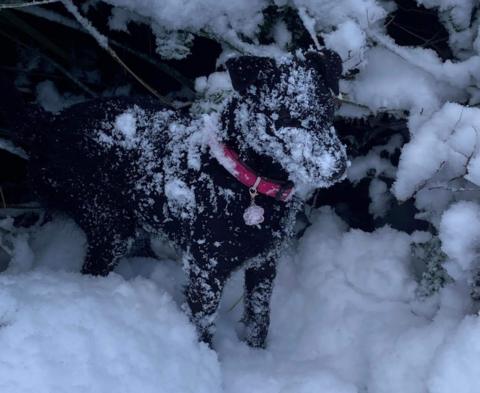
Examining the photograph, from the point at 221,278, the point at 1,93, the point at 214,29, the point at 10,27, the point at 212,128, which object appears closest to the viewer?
the point at 212,128

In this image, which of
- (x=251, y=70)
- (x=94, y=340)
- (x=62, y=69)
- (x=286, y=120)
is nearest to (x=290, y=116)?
(x=286, y=120)

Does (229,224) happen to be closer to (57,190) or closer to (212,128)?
(212,128)

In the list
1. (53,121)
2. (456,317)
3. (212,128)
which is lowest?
(456,317)

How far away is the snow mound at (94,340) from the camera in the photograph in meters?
1.75

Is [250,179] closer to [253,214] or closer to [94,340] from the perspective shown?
[253,214]

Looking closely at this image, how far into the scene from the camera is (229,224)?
201 centimetres

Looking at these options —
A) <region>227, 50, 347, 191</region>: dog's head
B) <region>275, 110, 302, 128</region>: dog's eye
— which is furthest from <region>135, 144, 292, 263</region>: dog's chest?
<region>275, 110, 302, 128</region>: dog's eye

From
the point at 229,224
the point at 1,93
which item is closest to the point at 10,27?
the point at 1,93

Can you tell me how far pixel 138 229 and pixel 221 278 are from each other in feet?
1.93

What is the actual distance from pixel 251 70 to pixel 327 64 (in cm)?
30

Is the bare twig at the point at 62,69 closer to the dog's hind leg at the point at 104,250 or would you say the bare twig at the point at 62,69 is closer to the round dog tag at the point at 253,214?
the dog's hind leg at the point at 104,250

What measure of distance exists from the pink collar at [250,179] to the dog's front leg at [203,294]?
38cm

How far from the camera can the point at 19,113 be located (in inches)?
91.0

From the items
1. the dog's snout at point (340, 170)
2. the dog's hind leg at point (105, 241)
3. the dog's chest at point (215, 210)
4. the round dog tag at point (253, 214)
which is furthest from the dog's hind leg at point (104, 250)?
the dog's snout at point (340, 170)
